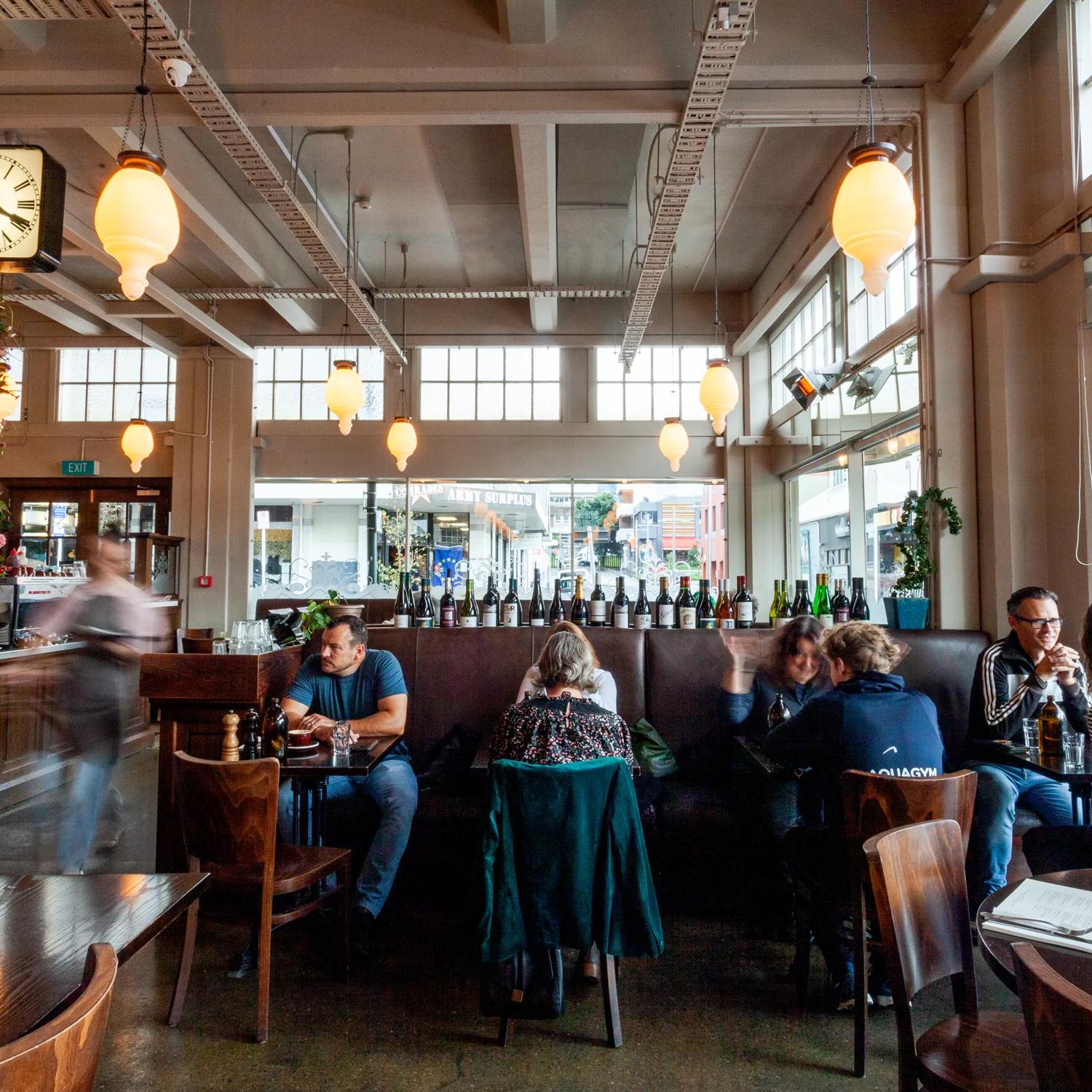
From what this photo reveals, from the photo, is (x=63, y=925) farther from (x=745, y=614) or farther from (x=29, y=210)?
(x=745, y=614)

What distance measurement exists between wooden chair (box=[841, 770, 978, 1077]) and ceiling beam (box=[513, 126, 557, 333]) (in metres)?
4.30

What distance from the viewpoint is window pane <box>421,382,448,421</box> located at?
9.19m

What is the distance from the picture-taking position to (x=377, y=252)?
7.77 meters

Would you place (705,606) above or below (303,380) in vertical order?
below

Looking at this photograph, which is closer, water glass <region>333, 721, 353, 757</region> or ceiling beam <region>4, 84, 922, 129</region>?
water glass <region>333, 721, 353, 757</region>

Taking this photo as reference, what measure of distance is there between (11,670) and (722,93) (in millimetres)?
5311

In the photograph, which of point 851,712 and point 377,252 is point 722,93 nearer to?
point 851,712

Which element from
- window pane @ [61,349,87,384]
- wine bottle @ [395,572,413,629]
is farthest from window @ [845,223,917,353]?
window pane @ [61,349,87,384]

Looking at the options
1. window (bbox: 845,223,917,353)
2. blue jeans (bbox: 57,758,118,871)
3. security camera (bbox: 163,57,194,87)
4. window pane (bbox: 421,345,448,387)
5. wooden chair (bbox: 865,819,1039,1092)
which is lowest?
blue jeans (bbox: 57,758,118,871)

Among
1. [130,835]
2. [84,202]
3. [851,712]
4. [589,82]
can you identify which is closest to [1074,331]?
[851,712]

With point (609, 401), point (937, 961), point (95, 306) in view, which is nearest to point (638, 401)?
point (609, 401)

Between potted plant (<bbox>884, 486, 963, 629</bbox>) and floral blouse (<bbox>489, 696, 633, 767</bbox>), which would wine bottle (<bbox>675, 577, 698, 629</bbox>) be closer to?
potted plant (<bbox>884, 486, 963, 629</bbox>)

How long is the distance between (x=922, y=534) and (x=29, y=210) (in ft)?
15.0

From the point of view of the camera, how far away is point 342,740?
2.97m
